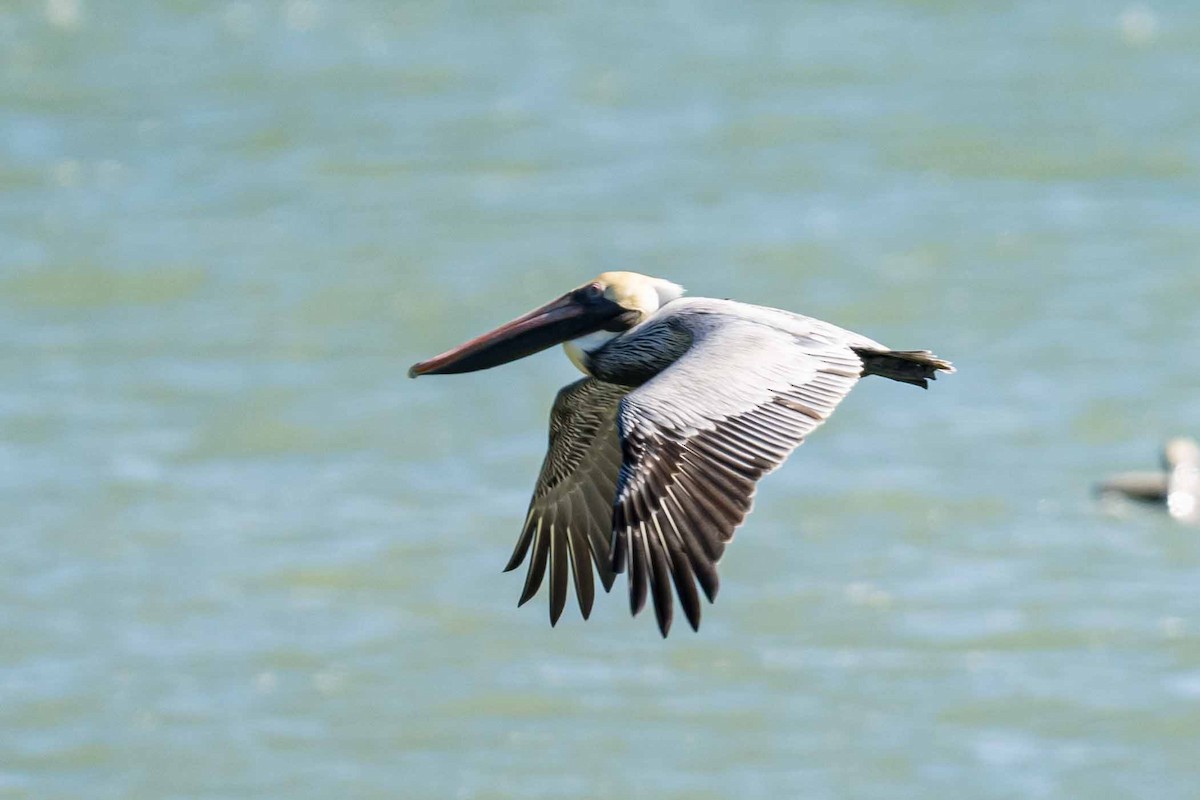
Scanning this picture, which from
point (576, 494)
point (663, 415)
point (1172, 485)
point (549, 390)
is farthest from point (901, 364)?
point (549, 390)

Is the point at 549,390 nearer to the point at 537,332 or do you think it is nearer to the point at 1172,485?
the point at 1172,485

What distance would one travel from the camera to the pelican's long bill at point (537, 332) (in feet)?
26.0

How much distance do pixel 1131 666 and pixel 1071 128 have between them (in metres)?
10.3

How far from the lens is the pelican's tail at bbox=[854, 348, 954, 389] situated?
721 centimetres

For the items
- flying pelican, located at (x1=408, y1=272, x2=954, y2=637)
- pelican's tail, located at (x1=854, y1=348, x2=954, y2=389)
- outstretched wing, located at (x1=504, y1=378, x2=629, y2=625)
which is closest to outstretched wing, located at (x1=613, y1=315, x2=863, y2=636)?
flying pelican, located at (x1=408, y1=272, x2=954, y2=637)

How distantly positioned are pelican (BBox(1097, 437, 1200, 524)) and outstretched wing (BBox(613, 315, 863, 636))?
25.8ft

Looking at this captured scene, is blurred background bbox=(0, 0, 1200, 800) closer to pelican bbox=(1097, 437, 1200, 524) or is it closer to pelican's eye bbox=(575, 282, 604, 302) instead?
pelican bbox=(1097, 437, 1200, 524)

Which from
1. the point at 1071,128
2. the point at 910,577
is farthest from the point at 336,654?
the point at 1071,128

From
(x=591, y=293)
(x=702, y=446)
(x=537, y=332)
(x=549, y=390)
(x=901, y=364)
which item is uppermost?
(x=591, y=293)

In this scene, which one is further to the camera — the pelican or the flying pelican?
the pelican

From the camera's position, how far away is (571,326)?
7984mm

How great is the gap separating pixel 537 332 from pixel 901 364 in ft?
4.95

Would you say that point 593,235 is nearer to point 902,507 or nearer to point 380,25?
point 902,507

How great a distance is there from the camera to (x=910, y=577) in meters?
13.7
